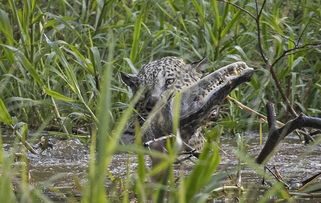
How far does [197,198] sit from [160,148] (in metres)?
1.47

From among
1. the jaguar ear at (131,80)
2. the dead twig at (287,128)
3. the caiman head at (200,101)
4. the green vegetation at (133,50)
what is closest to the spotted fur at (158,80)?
the jaguar ear at (131,80)

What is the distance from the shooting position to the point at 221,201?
3914 mm

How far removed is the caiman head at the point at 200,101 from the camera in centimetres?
437

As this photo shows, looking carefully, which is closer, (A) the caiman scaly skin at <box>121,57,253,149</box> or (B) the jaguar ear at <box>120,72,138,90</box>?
(A) the caiman scaly skin at <box>121,57,253,149</box>

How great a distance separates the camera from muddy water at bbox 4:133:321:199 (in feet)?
15.4

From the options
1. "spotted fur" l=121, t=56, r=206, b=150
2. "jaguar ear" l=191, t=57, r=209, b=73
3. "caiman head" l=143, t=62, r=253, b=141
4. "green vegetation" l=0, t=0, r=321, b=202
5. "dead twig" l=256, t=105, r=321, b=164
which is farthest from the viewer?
"green vegetation" l=0, t=0, r=321, b=202

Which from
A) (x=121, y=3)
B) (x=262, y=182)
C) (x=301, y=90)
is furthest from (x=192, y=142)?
(x=121, y=3)

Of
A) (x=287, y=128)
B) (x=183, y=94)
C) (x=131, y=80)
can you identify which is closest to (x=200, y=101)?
(x=183, y=94)

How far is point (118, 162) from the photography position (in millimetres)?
5172

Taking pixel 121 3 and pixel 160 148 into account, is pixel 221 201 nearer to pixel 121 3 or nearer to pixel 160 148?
pixel 160 148

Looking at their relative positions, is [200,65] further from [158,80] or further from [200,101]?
[200,101]

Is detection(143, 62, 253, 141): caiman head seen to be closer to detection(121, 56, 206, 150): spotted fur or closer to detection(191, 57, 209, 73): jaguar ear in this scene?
detection(121, 56, 206, 150): spotted fur

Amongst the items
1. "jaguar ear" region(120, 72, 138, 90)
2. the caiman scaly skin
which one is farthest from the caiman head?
"jaguar ear" region(120, 72, 138, 90)

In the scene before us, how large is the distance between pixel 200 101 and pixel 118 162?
0.94m
